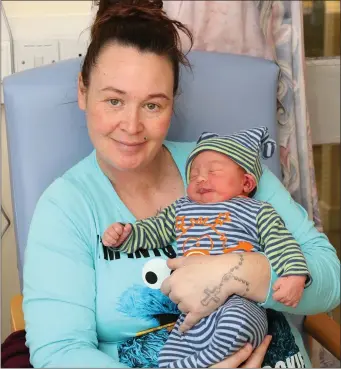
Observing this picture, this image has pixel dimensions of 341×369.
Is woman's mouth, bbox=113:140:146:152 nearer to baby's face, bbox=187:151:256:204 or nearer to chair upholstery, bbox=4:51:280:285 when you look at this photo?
baby's face, bbox=187:151:256:204

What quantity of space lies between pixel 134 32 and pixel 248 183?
0.37m

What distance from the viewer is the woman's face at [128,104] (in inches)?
49.7

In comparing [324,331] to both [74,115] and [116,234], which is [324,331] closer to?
[116,234]

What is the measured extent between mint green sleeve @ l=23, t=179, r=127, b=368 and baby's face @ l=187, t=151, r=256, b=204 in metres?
0.22

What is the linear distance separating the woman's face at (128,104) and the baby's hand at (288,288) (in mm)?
357

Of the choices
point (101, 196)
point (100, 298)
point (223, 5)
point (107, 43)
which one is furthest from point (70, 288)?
point (223, 5)

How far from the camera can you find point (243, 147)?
53.1 inches

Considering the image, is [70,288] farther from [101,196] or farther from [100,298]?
[101,196]

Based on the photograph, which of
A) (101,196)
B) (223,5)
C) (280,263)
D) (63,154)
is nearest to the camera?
(280,263)

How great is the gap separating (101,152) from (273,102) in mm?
567

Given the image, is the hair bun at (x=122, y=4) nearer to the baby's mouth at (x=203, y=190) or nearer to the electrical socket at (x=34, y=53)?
the baby's mouth at (x=203, y=190)

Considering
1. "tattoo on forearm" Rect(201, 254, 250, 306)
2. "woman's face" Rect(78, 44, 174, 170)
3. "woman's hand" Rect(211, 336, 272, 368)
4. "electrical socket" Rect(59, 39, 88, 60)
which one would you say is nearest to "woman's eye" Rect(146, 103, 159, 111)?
"woman's face" Rect(78, 44, 174, 170)

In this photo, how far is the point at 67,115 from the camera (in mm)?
1543

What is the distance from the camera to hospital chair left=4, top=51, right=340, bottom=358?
4.93ft
